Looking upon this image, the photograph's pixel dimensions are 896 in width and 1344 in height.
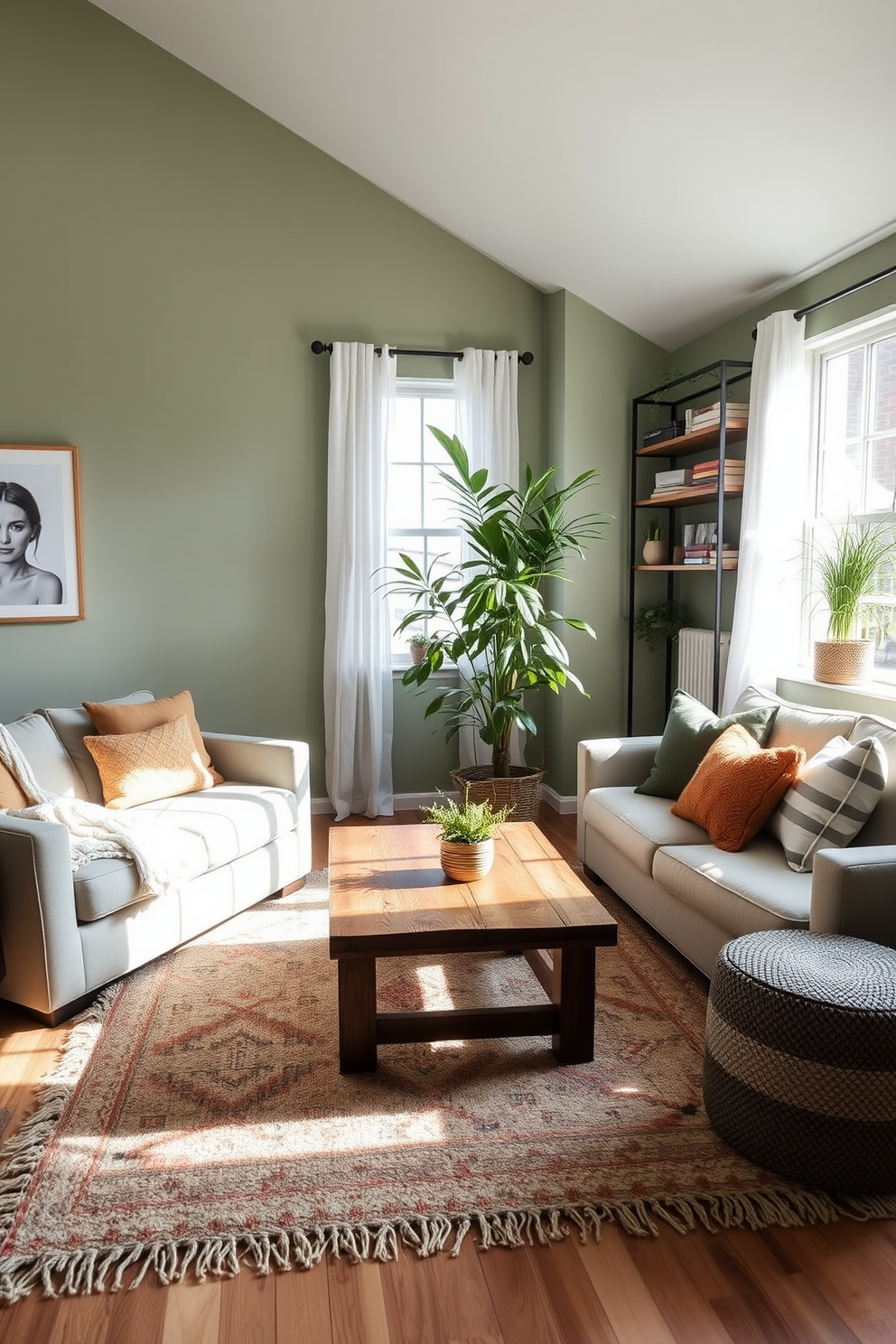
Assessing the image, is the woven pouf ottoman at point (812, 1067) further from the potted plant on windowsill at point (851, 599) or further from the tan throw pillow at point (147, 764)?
the tan throw pillow at point (147, 764)

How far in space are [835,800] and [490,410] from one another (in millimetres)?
2957

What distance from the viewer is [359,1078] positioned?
2.43 m

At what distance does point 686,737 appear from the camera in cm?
352

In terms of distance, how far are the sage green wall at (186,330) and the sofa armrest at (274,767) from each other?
2.91 feet

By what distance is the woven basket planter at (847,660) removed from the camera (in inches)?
136

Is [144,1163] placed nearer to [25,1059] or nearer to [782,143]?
[25,1059]

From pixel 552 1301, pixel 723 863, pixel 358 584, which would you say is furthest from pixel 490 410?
pixel 552 1301

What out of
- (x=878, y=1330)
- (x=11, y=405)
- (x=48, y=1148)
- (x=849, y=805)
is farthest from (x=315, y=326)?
(x=878, y=1330)

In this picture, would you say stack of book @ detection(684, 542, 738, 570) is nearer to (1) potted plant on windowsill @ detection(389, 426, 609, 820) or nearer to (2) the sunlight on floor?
(1) potted plant on windowsill @ detection(389, 426, 609, 820)

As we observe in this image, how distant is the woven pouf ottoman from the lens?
1902 millimetres

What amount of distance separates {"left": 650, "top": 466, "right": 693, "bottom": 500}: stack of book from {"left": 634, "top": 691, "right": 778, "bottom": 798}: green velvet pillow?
51.1 inches

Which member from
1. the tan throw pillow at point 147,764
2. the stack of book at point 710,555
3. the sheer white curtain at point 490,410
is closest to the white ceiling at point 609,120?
the sheer white curtain at point 490,410

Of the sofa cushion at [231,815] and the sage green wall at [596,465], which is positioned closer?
the sofa cushion at [231,815]

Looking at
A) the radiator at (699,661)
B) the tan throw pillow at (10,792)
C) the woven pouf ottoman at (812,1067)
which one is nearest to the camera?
the woven pouf ottoman at (812,1067)
